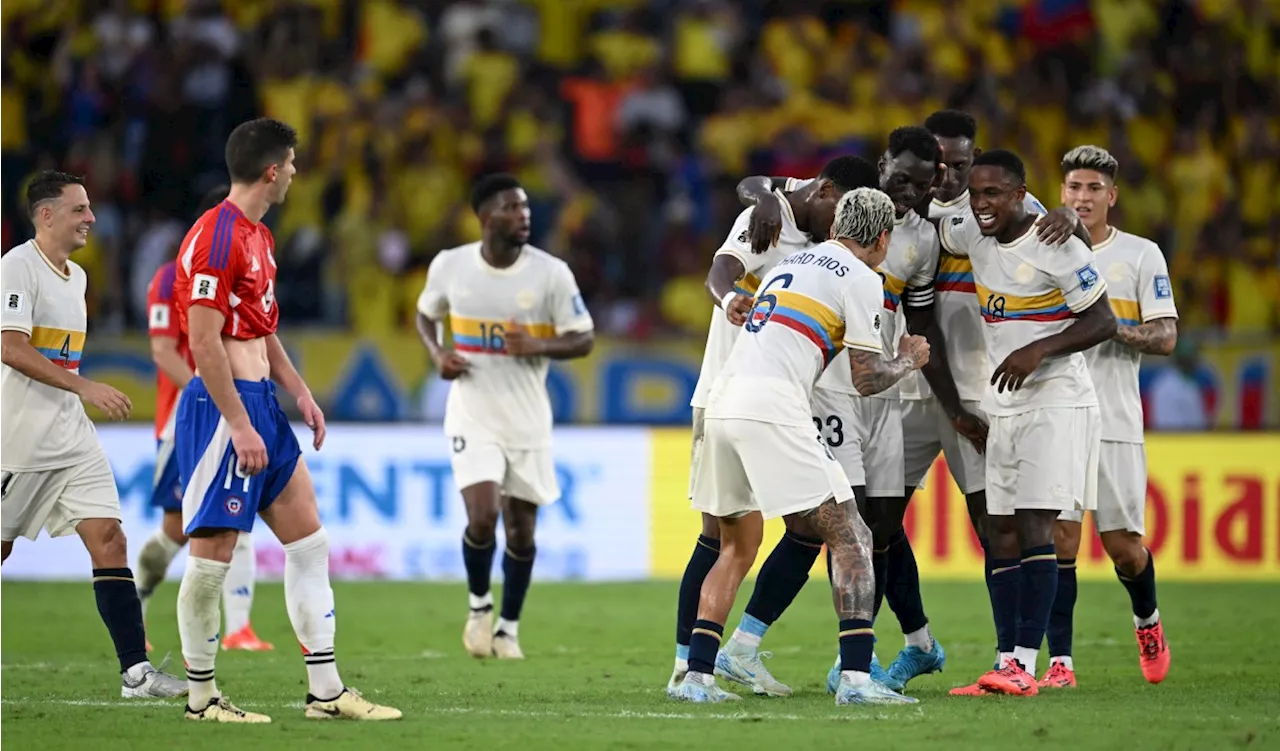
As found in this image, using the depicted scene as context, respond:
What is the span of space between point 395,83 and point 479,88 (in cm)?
101

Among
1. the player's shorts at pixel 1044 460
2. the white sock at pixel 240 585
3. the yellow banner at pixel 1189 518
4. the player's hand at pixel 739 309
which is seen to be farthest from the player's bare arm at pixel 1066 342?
the yellow banner at pixel 1189 518

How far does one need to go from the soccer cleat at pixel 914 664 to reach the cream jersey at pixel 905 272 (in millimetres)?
1314

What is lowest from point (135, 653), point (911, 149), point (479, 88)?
point (135, 653)

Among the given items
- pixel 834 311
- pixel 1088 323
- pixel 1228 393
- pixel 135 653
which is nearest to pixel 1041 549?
pixel 1088 323

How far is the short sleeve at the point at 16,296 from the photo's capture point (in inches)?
341

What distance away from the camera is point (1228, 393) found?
1702 centimetres

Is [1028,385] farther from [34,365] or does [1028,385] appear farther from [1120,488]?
[34,365]

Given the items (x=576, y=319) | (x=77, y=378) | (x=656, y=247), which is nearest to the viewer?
(x=77, y=378)

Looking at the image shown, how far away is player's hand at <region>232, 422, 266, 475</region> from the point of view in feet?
24.2

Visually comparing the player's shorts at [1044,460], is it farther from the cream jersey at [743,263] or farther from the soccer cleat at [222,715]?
the soccer cleat at [222,715]

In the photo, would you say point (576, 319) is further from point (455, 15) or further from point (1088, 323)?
point (455, 15)

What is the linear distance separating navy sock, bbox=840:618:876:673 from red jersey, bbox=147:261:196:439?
4667 mm

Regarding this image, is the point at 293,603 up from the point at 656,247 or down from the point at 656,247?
down

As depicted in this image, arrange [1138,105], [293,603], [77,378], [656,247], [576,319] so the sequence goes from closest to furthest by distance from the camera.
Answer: [293,603], [77,378], [576,319], [656,247], [1138,105]
